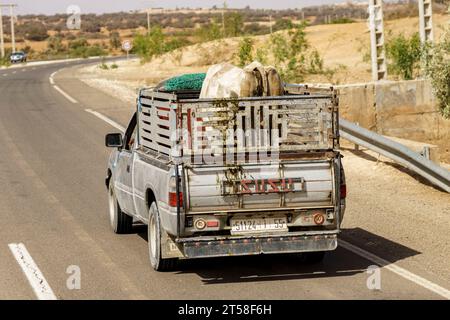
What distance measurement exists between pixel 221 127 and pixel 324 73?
26.7 meters

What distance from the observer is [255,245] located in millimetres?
10320

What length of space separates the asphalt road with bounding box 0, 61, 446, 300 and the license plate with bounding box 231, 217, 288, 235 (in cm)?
52

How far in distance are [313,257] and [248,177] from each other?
1537 millimetres

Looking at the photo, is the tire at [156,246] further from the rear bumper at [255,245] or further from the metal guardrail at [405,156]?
the metal guardrail at [405,156]

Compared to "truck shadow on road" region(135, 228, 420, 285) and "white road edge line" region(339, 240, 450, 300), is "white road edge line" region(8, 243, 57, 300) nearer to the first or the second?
"truck shadow on road" region(135, 228, 420, 285)

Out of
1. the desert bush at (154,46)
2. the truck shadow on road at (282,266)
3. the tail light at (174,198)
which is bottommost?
the truck shadow on road at (282,266)

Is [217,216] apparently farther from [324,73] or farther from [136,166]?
[324,73]

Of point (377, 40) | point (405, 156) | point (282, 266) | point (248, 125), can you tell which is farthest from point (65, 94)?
point (248, 125)

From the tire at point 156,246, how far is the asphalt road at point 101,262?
0.31 ft

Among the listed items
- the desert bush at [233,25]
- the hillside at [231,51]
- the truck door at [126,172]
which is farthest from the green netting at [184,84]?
the desert bush at [233,25]

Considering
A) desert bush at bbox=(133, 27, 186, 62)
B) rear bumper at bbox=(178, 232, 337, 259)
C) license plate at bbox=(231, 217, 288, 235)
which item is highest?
desert bush at bbox=(133, 27, 186, 62)

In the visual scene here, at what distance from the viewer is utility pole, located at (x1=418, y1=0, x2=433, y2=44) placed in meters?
29.3

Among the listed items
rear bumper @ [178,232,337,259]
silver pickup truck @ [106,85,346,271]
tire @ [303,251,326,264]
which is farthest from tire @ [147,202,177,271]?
tire @ [303,251,326,264]

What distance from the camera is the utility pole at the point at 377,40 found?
1086 inches
